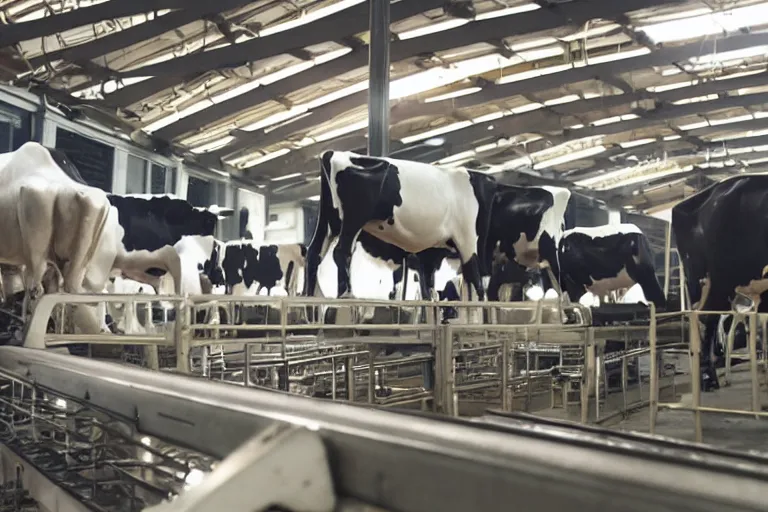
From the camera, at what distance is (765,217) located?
436cm

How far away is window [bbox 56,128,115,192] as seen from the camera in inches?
300

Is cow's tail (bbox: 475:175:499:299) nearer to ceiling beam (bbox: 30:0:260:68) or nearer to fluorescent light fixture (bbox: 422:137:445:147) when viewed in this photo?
ceiling beam (bbox: 30:0:260:68)

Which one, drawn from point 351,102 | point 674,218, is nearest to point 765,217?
point 674,218

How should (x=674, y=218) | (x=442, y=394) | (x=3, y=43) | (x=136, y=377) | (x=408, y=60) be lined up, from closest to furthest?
(x=136, y=377) → (x=442, y=394) → (x=674, y=218) → (x=3, y=43) → (x=408, y=60)

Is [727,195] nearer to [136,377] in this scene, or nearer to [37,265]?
[37,265]

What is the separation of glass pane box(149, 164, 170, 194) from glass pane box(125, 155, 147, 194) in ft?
0.69

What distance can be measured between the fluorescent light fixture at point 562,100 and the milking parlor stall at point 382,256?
0.06m

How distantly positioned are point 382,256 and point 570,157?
5.63 metres

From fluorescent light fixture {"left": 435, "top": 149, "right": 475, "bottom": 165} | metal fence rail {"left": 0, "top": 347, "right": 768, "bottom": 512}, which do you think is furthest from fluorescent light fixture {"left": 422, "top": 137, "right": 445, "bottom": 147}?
metal fence rail {"left": 0, "top": 347, "right": 768, "bottom": 512}

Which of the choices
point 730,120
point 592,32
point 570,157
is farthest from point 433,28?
point 570,157

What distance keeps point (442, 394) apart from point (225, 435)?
2436mm

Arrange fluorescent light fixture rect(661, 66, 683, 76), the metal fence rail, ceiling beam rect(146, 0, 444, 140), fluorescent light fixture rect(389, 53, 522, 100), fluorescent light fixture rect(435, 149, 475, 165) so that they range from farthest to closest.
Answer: fluorescent light fixture rect(435, 149, 475, 165), fluorescent light fixture rect(661, 66, 683, 76), fluorescent light fixture rect(389, 53, 522, 100), ceiling beam rect(146, 0, 444, 140), the metal fence rail

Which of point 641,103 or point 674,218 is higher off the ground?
point 641,103

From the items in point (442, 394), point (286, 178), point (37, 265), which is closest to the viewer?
point (442, 394)
